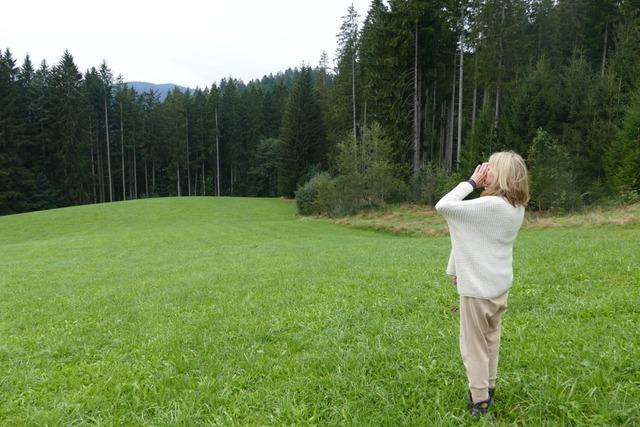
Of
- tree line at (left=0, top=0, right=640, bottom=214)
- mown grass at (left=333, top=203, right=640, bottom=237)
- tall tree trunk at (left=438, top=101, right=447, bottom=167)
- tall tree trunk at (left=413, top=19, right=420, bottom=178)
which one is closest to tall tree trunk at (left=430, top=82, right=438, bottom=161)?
tree line at (left=0, top=0, right=640, bottom=214)

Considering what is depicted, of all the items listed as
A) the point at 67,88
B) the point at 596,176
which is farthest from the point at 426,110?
the point at 67,88

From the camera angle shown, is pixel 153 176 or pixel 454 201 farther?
Answer: pixel 153 176

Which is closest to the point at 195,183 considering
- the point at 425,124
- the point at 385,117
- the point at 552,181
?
the point at 425,124

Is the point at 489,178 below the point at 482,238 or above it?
above

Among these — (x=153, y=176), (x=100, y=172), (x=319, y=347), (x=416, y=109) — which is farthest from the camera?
(x=153, y=176)

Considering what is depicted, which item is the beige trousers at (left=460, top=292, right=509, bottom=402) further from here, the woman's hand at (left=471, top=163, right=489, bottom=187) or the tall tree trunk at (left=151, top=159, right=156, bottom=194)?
the tall tree trunk at (left=151, top=159, right=156, bottom=194)

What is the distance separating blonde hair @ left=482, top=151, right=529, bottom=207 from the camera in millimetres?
3029

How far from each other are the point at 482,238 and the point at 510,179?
1.57 feet

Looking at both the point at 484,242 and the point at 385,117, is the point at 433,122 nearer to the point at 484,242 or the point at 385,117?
the point at 385,117

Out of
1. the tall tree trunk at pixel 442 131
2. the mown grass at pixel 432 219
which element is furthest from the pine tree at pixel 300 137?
the mown grass at pixel 432 219

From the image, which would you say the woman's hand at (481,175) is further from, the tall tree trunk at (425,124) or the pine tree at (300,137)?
the pine tree at (300,137)

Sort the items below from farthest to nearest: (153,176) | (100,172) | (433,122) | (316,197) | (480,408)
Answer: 1. (153,176)
2. (100,172)
3. (433,122)
4. (316,197)
5. (480,408)

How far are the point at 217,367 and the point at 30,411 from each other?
1716 millimetres

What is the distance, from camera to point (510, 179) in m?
3.03
